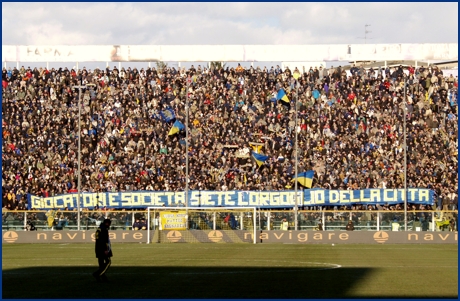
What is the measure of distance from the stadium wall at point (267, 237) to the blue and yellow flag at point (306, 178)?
7.99 metres

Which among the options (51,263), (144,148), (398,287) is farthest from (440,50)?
(398,287)

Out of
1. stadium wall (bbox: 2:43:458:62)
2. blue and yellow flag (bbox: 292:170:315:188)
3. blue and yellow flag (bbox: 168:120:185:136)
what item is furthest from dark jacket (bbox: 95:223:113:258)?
stadium wall (bbox: 2:43:458:62)

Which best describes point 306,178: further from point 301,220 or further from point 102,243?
point 102,243

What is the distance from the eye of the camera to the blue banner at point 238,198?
59.3 metres

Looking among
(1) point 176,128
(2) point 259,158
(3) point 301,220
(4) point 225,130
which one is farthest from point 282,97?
(3) point 301,220

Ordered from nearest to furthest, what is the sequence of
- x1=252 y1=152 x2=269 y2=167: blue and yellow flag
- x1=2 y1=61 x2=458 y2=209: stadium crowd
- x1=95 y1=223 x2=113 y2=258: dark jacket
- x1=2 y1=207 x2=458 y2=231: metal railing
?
x1=95 y1=223 x2=113 y2=258: dark jacket, x1=2 y1=207 x2=458 y2=231: metal railing, x1=2 y1=61 x2=458 y2=209: stadium crowd, x1=252 y1=152 x2=269 y2=167: blue and yellow flag

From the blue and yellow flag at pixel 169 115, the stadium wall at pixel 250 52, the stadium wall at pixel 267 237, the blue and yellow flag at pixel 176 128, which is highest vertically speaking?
the stadium wall at pixel 250 52

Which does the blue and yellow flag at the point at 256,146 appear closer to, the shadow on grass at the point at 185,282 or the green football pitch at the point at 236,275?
the green football pitch at the point at 236,275

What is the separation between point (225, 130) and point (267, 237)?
46.4 feet

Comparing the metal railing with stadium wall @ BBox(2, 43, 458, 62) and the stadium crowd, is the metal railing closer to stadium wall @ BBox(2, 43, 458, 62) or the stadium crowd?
the stadium crowd

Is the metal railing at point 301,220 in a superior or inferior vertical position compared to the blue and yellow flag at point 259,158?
inferior

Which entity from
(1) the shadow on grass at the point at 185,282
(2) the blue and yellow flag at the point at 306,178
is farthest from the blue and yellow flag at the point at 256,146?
(1) the shadow on grass at the point at 185,282

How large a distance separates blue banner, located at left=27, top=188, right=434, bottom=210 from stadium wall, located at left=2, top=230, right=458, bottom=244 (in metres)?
7.44

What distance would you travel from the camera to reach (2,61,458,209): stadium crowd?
2402 inches
